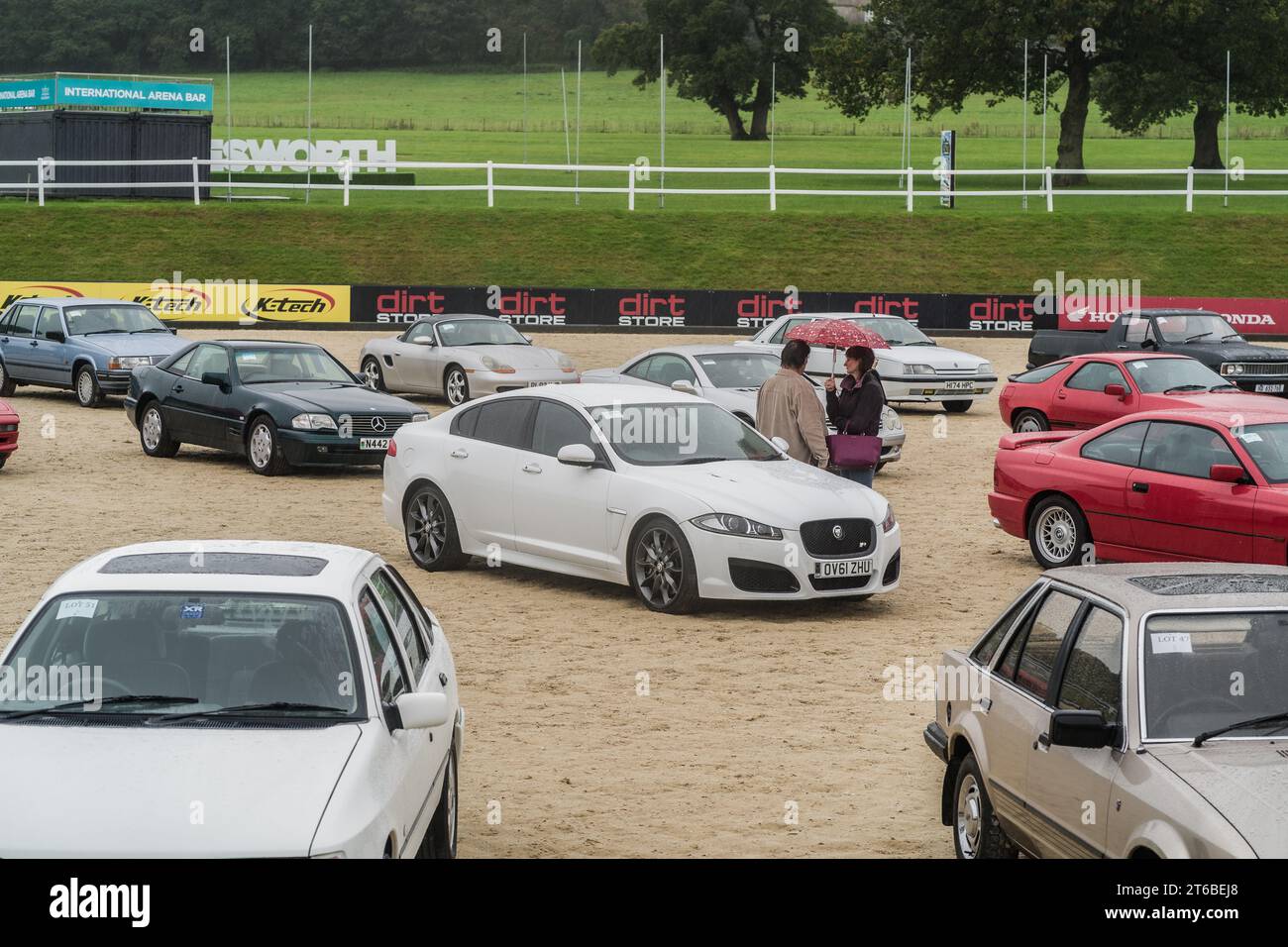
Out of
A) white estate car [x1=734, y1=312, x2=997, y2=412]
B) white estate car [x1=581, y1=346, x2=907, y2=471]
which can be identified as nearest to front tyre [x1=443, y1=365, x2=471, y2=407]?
white estate car [x1=734, y1=312, x2=997, y2=412]

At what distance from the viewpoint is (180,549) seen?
6.85m

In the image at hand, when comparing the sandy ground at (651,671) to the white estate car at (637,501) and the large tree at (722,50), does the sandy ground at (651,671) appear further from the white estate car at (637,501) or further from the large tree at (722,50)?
the large tree at (722,50)

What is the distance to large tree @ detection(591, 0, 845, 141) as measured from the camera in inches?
3371

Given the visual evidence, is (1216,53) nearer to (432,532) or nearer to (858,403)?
(858,403)

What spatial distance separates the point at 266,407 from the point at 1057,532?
9.65 m

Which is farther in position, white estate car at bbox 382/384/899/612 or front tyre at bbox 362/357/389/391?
front tyre at bbox 362/357/389/391

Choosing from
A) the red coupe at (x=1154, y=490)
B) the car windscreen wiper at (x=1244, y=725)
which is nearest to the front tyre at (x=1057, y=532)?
the red coupe at (x=1154, y=490)

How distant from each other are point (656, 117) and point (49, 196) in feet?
188

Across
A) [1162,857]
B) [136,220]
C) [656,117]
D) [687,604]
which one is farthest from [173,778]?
[656,117]

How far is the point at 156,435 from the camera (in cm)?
2156

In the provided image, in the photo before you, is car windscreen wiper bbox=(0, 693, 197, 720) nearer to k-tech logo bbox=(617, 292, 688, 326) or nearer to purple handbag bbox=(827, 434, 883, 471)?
purple handbag bbox=(827, 434, 883, 471)

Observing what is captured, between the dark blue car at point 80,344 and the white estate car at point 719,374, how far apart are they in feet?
27.8
